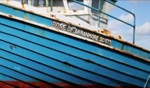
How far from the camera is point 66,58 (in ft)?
26.3

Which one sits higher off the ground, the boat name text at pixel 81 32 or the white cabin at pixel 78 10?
the white cabin at pixel 78 10

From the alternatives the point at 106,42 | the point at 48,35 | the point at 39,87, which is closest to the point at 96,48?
the point at 106,42

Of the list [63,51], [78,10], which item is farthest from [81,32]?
[78,10]

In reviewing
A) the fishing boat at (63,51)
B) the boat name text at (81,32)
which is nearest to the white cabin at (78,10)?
the fishing boat at (63,51)

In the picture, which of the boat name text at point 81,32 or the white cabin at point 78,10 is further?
the white cabin at point 78,10

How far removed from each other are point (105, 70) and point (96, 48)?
0.68 meters

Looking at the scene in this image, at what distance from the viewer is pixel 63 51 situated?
793 cm

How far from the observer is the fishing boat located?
7688 mm

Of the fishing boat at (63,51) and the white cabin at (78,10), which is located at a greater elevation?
the white cabin at (78,10)

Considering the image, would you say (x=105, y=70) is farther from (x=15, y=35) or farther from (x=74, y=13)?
(x=15, y=35)

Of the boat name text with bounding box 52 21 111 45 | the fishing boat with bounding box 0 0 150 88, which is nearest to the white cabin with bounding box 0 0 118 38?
the fishing boat with bounding box 0 0 150 88

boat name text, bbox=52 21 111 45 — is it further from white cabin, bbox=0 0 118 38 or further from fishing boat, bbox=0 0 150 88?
white cabin, bbox=0 0 118 38

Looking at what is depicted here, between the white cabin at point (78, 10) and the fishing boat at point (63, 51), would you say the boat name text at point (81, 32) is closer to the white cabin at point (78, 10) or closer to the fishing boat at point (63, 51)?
the fishing boat at point (63, 51)

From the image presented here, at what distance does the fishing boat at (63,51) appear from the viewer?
25.2 ft
